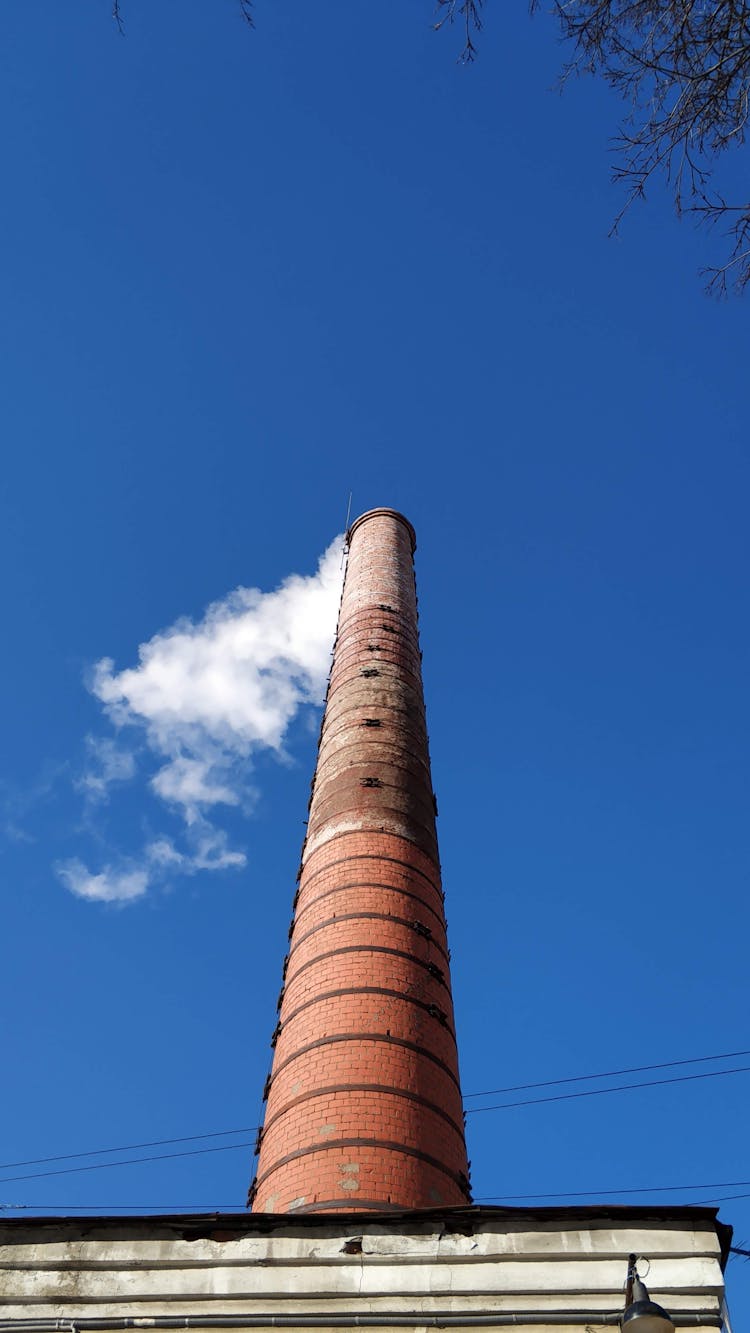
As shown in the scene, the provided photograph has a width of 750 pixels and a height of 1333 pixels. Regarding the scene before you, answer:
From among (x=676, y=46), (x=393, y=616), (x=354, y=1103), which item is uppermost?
(x=393, y=616)

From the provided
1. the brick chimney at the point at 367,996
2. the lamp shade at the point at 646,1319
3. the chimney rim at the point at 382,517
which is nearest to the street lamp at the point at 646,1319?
the lamp shade at the point at 646,1319

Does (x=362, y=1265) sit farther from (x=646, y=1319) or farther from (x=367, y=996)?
(x=367, y=996)

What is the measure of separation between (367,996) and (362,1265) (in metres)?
3.76

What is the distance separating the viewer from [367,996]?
9.16m

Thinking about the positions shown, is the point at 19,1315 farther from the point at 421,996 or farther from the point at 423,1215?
the point at 421,996

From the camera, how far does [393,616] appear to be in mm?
15438

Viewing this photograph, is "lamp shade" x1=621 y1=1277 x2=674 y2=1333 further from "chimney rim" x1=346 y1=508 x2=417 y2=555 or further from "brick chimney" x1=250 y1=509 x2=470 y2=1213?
"chimney rim" x1=346 y1=508 x2=417 y2=555

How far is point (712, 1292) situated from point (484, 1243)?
1154 millimetres

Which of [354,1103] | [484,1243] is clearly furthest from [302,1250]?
[354,1103]

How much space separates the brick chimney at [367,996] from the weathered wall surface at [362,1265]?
6.62 feet

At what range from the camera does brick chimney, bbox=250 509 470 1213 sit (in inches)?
315

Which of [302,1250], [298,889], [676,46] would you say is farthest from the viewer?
[298,889]

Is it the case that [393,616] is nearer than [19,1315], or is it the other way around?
[19,1315]

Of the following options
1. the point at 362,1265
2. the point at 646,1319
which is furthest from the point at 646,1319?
the point at 362,1265
